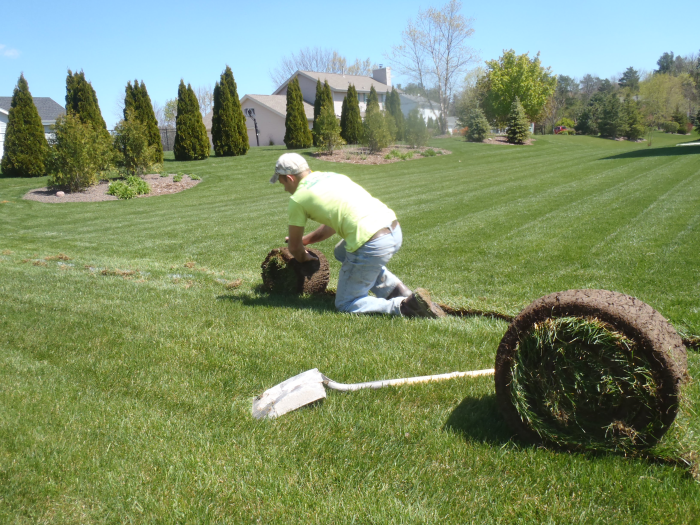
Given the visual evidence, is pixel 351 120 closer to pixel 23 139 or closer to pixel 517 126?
pixel 517 126

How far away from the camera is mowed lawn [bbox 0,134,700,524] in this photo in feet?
7.35

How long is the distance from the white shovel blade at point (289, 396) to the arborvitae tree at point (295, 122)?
102 feet

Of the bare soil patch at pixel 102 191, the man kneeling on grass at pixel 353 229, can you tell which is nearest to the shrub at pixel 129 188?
the bare soil patch at pixel 102 191

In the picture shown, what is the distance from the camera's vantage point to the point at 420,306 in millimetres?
4590

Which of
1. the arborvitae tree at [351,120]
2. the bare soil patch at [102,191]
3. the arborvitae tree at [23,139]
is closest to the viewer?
the bare soil patch at [102,191]

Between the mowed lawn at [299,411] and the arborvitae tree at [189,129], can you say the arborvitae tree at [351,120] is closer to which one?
the arborvitae tree at [189,129]

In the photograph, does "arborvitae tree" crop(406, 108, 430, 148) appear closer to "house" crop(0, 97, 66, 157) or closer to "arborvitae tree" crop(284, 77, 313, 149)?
"arborvitae tree" crop(284, 77, 313, 149)

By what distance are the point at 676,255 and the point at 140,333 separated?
6.66m

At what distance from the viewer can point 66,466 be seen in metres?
2.50

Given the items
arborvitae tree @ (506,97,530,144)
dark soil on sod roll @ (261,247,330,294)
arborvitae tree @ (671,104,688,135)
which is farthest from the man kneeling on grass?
arborvitae tree @ (671,104,688,135)

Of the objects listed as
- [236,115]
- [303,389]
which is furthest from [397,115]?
[303,389]

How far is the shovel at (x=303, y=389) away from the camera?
3012mm

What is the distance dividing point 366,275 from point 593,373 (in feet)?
8.58

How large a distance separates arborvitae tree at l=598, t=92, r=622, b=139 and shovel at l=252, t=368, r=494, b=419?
5676 centimetres
